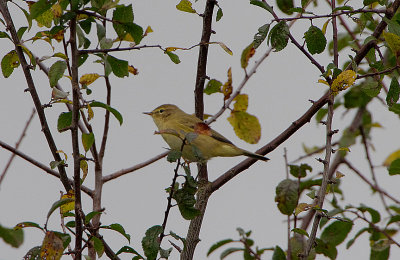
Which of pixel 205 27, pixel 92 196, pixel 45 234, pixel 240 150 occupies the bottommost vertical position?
pixel 45 234

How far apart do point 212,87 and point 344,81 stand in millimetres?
1217

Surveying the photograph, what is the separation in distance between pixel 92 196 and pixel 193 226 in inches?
23.3

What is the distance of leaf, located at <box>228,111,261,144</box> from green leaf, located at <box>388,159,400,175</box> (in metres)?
0.93

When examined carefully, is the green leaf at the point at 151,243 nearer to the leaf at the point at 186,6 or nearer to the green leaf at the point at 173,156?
the green leaf at the point at 173,156

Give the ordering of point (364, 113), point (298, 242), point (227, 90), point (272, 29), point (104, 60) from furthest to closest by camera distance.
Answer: point (364, 113)
point (227, 90)
point (298, 242)
point (104, 60)
point (272, 29)

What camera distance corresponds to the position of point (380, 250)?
3729mm

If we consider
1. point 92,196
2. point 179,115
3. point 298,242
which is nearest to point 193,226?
point 92,196

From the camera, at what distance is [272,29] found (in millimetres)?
2715

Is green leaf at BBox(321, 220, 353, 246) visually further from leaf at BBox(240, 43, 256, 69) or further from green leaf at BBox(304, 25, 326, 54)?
green leaf at BBox(304, 25, 326, 54)

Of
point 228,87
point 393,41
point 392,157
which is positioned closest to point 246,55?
point 228,87

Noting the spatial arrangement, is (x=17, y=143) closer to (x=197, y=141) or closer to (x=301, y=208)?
(x=301, y=208)

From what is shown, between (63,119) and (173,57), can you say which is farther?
(173,57)

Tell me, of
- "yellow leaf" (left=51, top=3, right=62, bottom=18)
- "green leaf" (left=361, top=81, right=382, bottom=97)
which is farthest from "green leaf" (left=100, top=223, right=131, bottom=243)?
"green leaf" (left=361, top=81, right=382, bottom=97)

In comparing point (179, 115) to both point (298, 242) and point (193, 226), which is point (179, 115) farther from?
point (193, 226)
